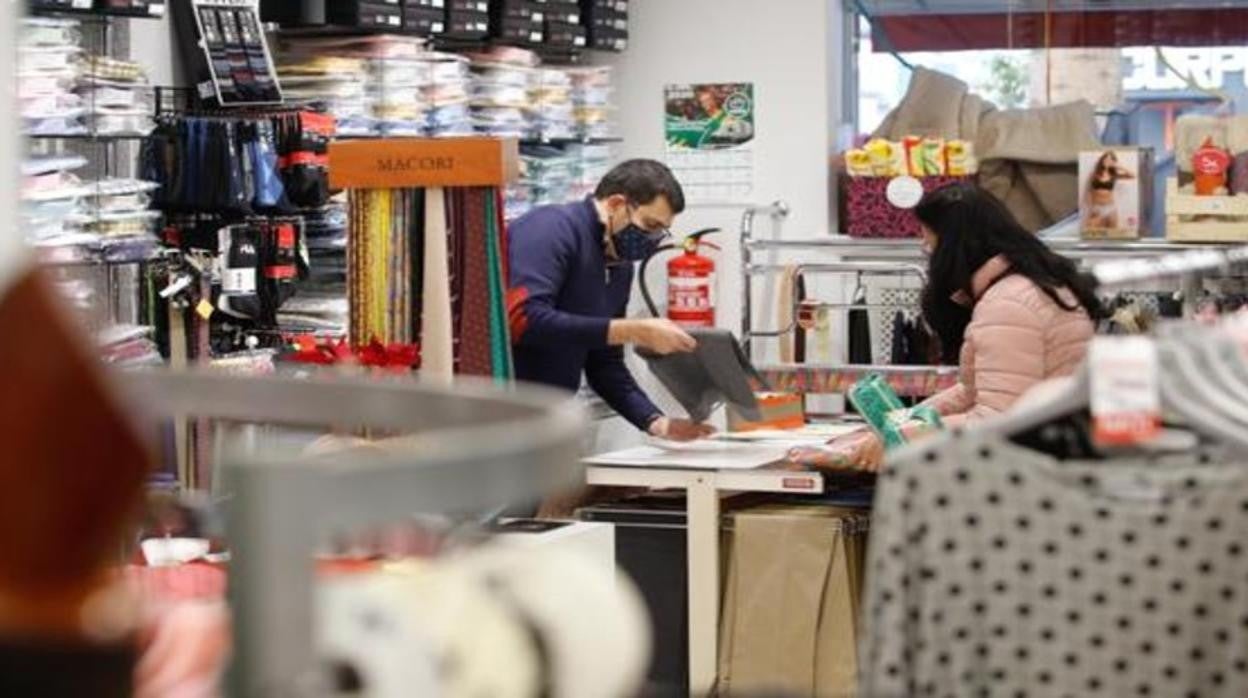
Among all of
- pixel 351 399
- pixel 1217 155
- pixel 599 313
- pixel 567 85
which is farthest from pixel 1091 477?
pixel 567 85

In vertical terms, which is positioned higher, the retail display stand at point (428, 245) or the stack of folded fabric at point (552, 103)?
the stack of folded fabric at point (552, 103)

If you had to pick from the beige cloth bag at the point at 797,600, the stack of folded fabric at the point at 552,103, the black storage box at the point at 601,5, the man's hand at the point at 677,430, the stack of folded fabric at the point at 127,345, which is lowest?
the beige cloth bag at the point at 797,600

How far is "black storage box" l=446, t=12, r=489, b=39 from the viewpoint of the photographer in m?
8.98

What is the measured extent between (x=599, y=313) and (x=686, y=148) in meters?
3.85

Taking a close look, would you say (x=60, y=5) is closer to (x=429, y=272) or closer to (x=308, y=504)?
(x=429, y=272)

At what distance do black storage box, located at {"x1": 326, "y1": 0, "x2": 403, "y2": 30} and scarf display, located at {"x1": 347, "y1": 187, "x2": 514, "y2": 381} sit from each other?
3200 millimetres

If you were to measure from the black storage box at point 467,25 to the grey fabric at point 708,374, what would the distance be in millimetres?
2572

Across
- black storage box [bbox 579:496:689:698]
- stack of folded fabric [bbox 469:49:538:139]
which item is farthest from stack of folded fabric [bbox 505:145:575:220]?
black storage box [bbox 579:496:689:698]

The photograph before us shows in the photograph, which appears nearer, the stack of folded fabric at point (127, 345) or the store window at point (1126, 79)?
the stack of folded fabric at point (127, 345)

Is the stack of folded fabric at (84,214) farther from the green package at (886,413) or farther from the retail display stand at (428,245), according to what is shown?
the green package at (886,413)

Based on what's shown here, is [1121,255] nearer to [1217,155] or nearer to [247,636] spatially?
[1217,155]

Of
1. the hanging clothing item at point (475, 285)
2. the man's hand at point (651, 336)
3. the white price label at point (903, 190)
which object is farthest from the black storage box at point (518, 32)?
the hanging clothing item at point (475, 285)

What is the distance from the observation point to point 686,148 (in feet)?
34.8

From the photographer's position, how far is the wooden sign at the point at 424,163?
197 inches
